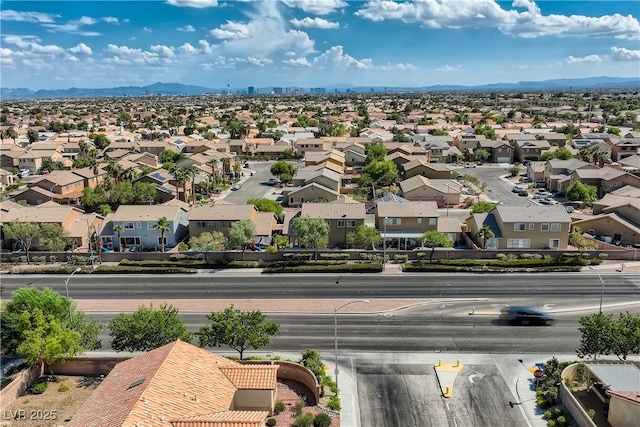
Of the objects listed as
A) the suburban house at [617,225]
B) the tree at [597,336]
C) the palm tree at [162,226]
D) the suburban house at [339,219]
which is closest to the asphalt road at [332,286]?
the palm tree at [162,226]

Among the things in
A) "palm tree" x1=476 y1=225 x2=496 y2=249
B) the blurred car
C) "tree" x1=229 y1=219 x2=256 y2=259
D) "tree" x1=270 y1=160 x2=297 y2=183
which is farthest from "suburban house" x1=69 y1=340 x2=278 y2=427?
"tree" x1=270 y1=160 x2=297 y2=183

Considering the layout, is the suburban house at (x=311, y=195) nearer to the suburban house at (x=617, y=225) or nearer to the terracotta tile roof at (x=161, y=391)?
the suburban house at (x=617, y=225)

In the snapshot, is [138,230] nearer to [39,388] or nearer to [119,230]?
[119,230]

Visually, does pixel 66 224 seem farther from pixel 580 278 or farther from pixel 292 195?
pixel 580 278

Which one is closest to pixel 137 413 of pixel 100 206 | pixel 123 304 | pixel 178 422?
pixel 178 422

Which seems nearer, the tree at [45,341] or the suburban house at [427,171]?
the tree at [45,341]

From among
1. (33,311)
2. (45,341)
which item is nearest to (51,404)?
(45,341)
